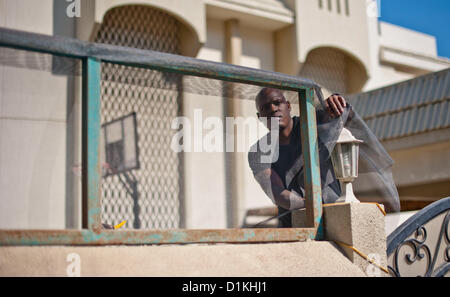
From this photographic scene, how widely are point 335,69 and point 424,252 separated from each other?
21.3 feet

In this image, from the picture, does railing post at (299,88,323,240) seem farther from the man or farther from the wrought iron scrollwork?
the wrought iron scrollwork

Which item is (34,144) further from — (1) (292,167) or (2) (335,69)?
(2) (335,69)

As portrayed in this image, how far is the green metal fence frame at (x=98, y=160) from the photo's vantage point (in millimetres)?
1833

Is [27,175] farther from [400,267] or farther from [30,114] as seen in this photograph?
[400,267]

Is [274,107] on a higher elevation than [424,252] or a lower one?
higher

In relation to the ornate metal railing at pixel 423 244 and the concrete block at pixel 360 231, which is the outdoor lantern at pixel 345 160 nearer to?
the concrete block at pixel 360 231

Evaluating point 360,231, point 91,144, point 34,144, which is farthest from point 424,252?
point 34,144

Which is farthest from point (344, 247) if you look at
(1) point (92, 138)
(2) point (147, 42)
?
(2) point (147, 42)

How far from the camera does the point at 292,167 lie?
8.59ft

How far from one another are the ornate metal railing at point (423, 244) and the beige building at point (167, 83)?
857 mm

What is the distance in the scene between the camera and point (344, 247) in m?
2.29

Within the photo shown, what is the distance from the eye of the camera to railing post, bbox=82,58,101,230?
1.90 m

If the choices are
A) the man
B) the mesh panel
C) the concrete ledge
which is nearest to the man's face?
the man
